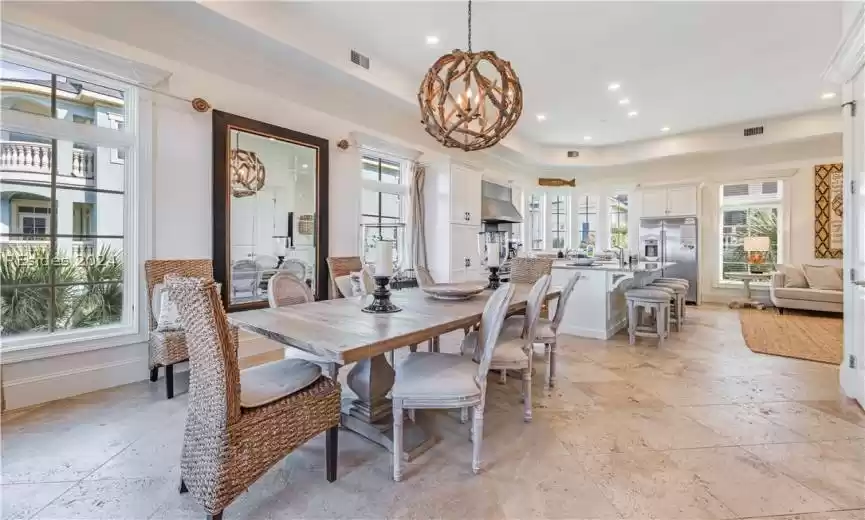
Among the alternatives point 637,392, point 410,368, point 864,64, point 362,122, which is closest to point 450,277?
point 362,122

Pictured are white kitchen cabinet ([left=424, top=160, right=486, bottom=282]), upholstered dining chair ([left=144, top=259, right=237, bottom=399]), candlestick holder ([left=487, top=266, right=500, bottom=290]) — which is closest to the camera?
upholstered dining chair ([left=144, top=259, right=237, bottom=399])

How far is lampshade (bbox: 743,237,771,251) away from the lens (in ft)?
22.6

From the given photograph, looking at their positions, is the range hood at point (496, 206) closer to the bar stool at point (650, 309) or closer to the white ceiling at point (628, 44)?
the white ceiling at point (628, 44)

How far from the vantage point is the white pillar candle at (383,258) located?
221cm

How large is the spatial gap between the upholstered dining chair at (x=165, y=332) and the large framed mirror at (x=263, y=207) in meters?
0.27

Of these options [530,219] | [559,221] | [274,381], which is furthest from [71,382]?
[559,221]

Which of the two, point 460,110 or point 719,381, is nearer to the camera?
point 460,110

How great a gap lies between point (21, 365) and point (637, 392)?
4.30m

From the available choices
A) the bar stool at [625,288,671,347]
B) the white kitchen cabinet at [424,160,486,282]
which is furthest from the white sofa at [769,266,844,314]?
the white kitchen cabinet at [424,160,486,282]

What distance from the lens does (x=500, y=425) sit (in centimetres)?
243

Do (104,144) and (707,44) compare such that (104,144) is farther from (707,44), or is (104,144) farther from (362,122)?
(707,44)

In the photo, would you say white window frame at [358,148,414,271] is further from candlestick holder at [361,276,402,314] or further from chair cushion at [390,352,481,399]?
chair cushion at [390,352,481,399]

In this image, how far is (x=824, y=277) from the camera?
6258mm

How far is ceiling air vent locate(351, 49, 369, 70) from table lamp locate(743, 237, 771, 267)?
7134 millimetres
